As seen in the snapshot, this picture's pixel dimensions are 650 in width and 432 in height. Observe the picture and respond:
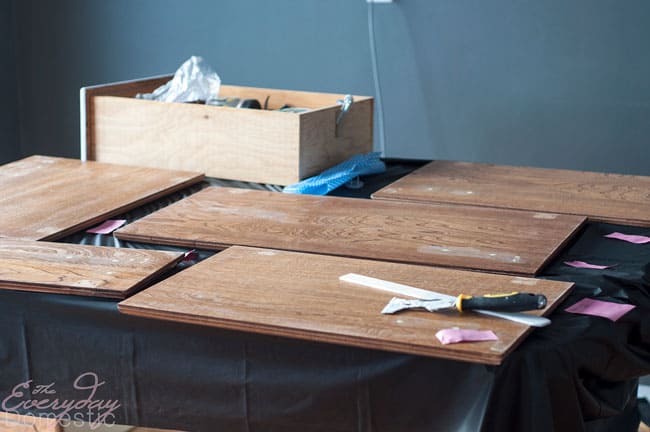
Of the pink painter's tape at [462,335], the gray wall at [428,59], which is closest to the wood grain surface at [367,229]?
the pink painter's tape at [462,335]

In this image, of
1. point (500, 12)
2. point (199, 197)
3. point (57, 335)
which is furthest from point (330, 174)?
point (500, 12)

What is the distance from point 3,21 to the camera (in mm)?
3293

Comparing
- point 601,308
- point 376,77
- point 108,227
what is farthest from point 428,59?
point 601,308

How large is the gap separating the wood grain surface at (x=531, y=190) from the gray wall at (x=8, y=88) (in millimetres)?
1961

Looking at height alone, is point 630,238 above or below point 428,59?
below

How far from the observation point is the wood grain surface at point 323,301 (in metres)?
1.00

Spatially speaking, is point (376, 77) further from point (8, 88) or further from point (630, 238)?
point (630, 238)

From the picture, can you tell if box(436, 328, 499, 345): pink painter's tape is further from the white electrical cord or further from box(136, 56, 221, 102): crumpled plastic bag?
the white electrical cord

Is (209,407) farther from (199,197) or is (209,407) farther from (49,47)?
(49,47)

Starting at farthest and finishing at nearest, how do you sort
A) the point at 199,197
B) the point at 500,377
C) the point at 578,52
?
the point at 578,52 → the point at 199,197 → the point at 500,377

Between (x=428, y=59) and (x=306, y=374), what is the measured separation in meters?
1.94

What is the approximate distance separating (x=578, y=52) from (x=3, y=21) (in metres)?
2.03

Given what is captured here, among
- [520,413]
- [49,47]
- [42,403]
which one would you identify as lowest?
[42,403]

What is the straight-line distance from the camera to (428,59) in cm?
283
